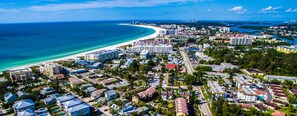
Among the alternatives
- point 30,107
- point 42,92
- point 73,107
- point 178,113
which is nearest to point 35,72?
point 42,92

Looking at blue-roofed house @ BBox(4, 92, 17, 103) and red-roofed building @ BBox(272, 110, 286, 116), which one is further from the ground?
blue-roofed house @ BBox(4, 92, 17, 103)

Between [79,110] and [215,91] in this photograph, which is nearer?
[79,110]

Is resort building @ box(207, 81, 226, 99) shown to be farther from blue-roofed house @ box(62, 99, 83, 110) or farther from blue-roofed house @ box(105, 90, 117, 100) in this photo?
blue-roofed house @ box(62, 99, 83, 110)

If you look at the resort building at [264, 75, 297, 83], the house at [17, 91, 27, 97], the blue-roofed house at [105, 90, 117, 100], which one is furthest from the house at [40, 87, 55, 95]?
the resort building at [264, 75, 297, 83]

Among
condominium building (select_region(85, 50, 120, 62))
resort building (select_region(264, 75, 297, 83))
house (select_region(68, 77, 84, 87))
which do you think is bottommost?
resort building (select_region(264, 75, 297, 83))

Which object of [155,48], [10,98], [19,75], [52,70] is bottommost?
[10,98]

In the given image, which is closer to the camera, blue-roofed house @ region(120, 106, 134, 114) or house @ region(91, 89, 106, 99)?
blue-roofed house @ region(120, 106, 134, 114)

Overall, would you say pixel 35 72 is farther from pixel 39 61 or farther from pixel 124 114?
pixel 124 114

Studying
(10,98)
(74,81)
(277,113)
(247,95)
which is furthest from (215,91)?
(10,98)

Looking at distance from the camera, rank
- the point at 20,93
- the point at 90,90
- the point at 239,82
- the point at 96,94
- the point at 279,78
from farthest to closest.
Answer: the point at 279,78
the point at 239,82
the point at 90,90
the point at 96,94
the point at 20,93

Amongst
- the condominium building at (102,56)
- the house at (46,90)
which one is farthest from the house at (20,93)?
the condominium building at (102,56)

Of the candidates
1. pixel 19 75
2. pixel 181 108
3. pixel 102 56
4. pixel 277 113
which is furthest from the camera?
pixel 102 56

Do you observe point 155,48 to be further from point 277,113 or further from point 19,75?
point 277,113

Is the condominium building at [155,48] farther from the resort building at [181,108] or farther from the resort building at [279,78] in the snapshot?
the resort building at [181,108]
